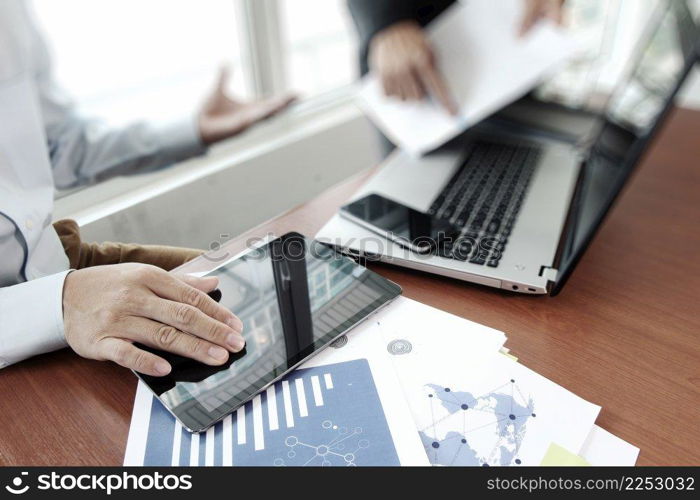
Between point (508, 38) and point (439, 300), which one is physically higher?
point (508, 38)

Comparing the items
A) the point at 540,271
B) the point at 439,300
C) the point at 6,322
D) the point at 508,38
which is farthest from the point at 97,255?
the point at 508,38

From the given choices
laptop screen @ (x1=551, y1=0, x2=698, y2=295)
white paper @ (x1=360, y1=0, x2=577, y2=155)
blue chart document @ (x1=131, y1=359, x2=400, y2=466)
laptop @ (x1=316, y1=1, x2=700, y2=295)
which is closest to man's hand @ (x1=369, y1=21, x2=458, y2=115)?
white paper @ (x1=360, y1=0, x2=577, y2=155)

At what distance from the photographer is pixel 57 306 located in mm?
583

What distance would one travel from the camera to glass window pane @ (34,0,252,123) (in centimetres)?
132

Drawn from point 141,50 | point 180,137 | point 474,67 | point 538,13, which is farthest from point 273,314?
point 141,50

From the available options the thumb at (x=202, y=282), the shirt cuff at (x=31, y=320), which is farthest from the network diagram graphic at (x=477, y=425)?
the shirt cuff at (x=31, y=320)

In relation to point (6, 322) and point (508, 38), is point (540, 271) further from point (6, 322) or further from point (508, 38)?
point (6, 322)

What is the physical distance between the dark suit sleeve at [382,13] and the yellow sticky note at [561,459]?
3.12 ft

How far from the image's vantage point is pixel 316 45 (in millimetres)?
1978

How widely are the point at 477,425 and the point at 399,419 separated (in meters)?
0.08

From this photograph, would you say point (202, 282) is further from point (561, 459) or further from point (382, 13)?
point (382, 13)

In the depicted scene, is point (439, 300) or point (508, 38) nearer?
point (439, 300)

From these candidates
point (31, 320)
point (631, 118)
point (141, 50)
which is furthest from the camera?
point (141, 50)
